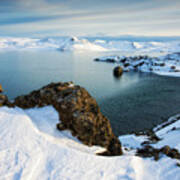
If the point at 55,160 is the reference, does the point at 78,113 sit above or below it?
above

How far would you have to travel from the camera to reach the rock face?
38.8ft

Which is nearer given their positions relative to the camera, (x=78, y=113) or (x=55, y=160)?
(x=55, y=160)

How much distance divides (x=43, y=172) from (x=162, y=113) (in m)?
26.5

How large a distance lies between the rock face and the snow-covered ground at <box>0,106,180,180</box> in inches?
25.9

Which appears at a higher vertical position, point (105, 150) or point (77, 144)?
point (77, 144)

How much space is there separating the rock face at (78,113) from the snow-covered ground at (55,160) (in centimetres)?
66

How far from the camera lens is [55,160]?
9414 mm

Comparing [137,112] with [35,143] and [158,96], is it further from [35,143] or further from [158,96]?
[35,143]

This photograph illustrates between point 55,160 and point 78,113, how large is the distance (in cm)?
370

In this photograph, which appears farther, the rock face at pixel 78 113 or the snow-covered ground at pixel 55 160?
the rock face at pixel 78 113

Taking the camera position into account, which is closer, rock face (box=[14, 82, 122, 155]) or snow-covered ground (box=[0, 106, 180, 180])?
snow-covered ground (box=[0, 106, 180, 180])

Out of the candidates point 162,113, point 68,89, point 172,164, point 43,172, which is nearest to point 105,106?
point 162,113

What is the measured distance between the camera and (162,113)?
30.1 metres

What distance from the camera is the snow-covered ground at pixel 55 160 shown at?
873 cm
